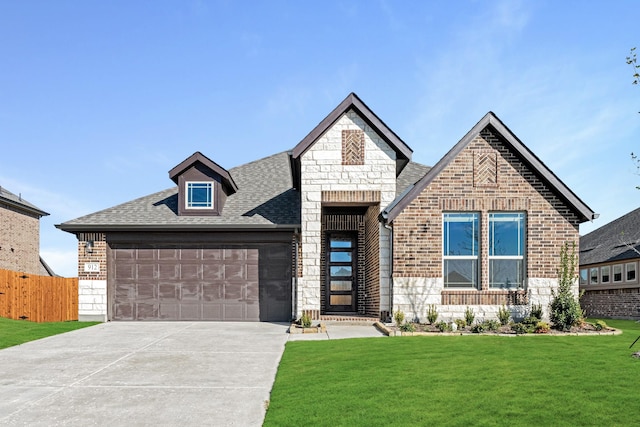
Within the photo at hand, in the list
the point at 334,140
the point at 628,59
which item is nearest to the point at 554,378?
the point at 628,59

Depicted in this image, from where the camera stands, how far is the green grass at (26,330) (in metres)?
14.2

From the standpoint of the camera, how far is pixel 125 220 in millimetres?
18547

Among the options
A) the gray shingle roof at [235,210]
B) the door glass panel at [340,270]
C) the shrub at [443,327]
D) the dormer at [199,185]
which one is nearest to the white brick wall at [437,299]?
the shrub at [443,327]

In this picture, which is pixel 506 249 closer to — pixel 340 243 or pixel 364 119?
pixel 364 119

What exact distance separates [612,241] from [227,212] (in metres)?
21.8

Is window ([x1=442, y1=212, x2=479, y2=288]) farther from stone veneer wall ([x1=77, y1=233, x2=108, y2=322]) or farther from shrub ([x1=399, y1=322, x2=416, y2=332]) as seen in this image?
stone veneer wall ([x1=77, y1=233, x2=108, y2=322])

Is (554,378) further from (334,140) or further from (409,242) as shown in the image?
(334,140)

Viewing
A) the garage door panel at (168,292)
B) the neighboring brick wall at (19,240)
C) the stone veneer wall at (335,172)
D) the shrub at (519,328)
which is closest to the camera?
the shrub at (519,328)

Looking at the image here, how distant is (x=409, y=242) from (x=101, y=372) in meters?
8.96

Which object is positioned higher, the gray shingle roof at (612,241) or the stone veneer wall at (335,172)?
the stone veneer wall at (335,172)

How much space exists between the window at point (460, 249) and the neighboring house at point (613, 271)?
11.5 m

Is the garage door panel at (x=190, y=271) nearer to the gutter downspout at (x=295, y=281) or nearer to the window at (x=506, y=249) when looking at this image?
the gutter downspout at (x=295, y=281)

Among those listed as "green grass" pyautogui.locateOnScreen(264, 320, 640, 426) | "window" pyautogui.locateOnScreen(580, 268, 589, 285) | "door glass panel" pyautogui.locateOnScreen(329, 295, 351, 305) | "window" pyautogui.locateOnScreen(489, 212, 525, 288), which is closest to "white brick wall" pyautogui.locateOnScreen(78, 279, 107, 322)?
"door glass panel" pyautogui.locateOnScreen(329, 295, 351, 305)

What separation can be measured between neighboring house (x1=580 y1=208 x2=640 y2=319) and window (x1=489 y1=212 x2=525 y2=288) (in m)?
10.5
